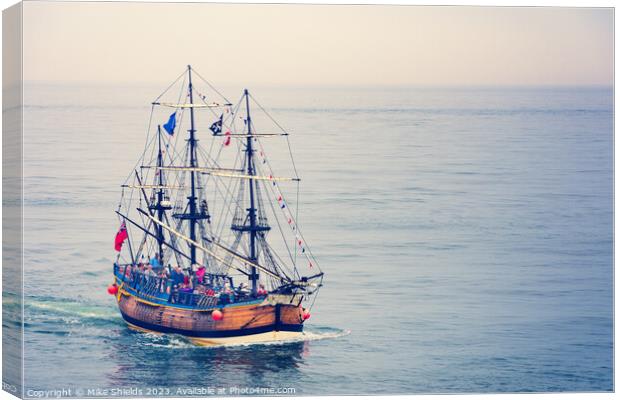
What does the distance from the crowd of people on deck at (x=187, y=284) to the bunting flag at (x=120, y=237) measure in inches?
19.2

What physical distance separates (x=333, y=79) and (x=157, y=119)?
385 cm

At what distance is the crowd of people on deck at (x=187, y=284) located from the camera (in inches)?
1337

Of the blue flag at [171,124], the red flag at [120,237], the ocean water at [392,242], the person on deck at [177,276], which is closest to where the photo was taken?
the ocean water at [392,242]

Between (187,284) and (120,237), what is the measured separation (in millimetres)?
1722

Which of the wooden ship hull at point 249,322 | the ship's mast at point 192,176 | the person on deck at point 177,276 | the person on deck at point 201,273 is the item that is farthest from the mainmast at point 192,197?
the wooden ship hull at point 249,322

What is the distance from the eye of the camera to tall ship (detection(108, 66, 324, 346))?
34.0m

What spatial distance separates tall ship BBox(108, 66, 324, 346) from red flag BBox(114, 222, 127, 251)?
0.8 inches

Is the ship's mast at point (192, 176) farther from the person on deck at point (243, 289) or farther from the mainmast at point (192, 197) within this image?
the person on deck at point (243, 289)

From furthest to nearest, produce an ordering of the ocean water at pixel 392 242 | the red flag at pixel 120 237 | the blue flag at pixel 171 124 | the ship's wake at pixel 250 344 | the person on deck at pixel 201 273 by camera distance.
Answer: the person on deck at pixel 201 273 < the blue flag at pixel 171 124 < the red flag at pixel 120 237 < the ship's wake at pixel 250 344 < the ocean water at pixel 392 242

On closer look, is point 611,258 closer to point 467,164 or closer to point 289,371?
point 467,164

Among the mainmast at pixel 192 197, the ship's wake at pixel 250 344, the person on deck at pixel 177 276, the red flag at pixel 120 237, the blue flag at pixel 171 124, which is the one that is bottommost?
the ship's wake at pixel 250 344

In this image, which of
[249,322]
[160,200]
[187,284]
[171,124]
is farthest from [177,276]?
[171,124]

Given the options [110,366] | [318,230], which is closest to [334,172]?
[318,230]

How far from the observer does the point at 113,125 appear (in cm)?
3409
